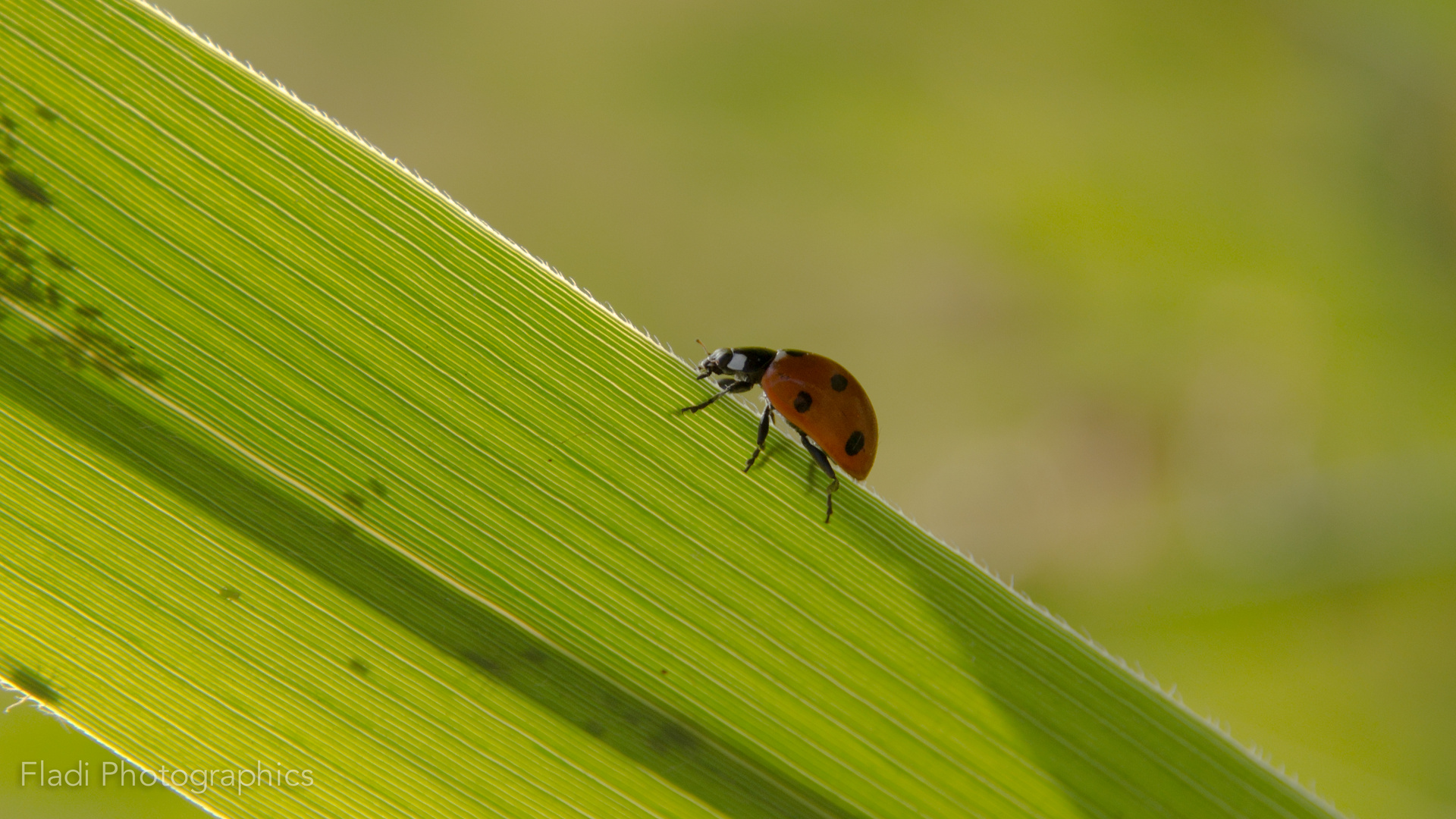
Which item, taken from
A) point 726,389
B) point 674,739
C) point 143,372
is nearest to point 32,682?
point 143,372

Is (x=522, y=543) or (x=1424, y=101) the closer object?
(x=522, y=543)

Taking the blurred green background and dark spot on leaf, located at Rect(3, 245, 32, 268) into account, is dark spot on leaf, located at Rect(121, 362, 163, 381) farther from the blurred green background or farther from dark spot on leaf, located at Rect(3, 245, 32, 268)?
the blurred green background

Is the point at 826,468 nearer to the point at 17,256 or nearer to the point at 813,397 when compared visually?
the point at 813,397

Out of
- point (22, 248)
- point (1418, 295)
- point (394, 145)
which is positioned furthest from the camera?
point (394, 145)

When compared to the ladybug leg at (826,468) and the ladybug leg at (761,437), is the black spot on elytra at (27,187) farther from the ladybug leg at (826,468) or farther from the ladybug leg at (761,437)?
the ladybug leg at (826,468)

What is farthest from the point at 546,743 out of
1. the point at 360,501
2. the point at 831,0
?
the point at 831,0

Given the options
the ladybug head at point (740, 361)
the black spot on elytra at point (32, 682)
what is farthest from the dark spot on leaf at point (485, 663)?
the ladybug head at point (740, 361)

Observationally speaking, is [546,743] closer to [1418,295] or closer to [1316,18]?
[1418,295]
